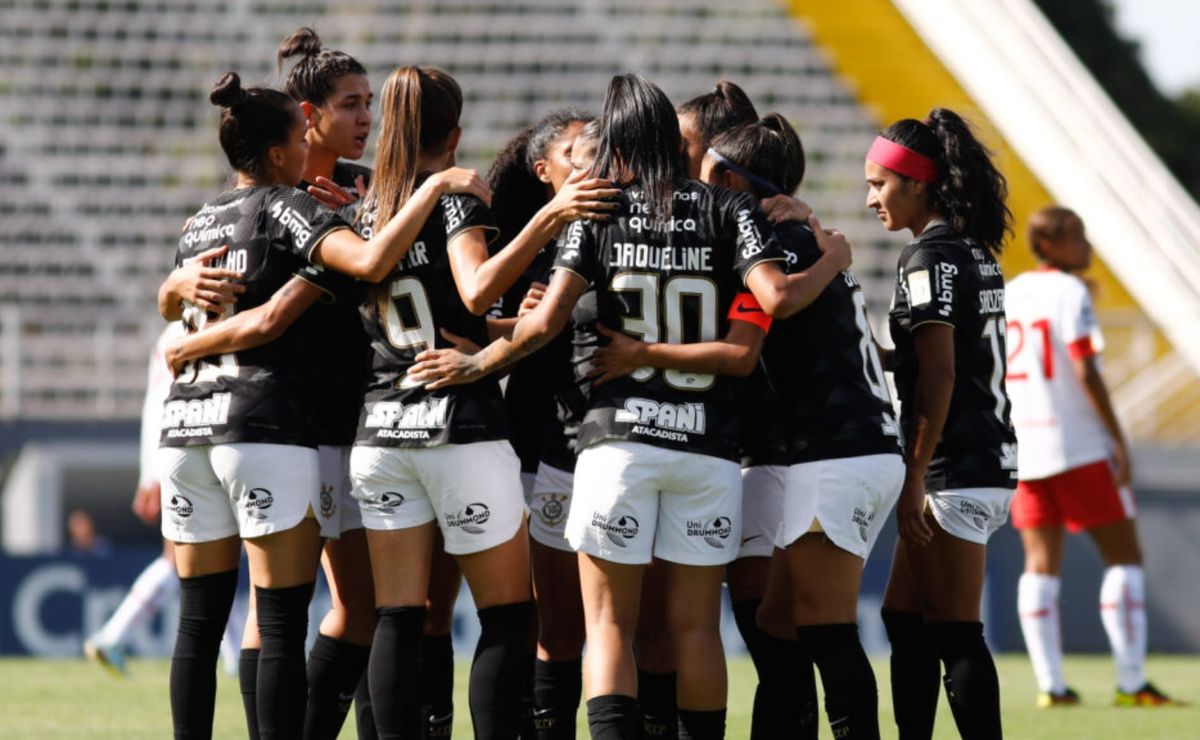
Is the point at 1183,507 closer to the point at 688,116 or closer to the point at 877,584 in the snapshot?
the point at 877,584

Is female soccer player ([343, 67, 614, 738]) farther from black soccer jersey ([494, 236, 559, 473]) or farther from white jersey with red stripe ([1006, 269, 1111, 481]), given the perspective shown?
white jersey with red stripe ([1006, 269, 1111, 481])

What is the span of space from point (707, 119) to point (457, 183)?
100cm

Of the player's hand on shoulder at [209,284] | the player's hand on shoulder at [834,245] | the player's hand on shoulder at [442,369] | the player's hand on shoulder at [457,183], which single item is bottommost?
the player's hand on shoulder at [442,369]

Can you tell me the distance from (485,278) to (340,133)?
1.14 m

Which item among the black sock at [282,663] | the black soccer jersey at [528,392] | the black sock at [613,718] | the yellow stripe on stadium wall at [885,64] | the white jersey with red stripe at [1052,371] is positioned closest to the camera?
the black sock at [613,718]

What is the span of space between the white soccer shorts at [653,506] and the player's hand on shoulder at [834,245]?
25.3 inches

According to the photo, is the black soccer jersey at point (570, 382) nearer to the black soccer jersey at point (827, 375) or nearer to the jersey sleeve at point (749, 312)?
the jersey sleeve at point (749, 312)

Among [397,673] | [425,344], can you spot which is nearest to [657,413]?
[425,344]

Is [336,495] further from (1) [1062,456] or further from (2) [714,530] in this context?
(1) [1062,456]

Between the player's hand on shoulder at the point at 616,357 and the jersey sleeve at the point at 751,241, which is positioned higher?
the jersey sleeve at the point at 751,241

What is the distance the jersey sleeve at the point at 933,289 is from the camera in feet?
16.9

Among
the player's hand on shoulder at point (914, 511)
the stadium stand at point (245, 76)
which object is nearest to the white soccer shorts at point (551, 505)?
the player's hand on shoulder at point (914, 511)

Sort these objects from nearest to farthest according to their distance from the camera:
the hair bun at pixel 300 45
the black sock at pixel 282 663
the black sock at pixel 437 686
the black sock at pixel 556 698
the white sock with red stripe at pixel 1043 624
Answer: the black sock at pixel 282 663, the black sock at pixel 437 686, the black sock at pixel 556 698, the hair bun at pixel 300 45, the white sock with red stripe at pixel 1043 624

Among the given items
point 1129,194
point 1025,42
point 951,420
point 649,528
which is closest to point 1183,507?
point 1129,194
